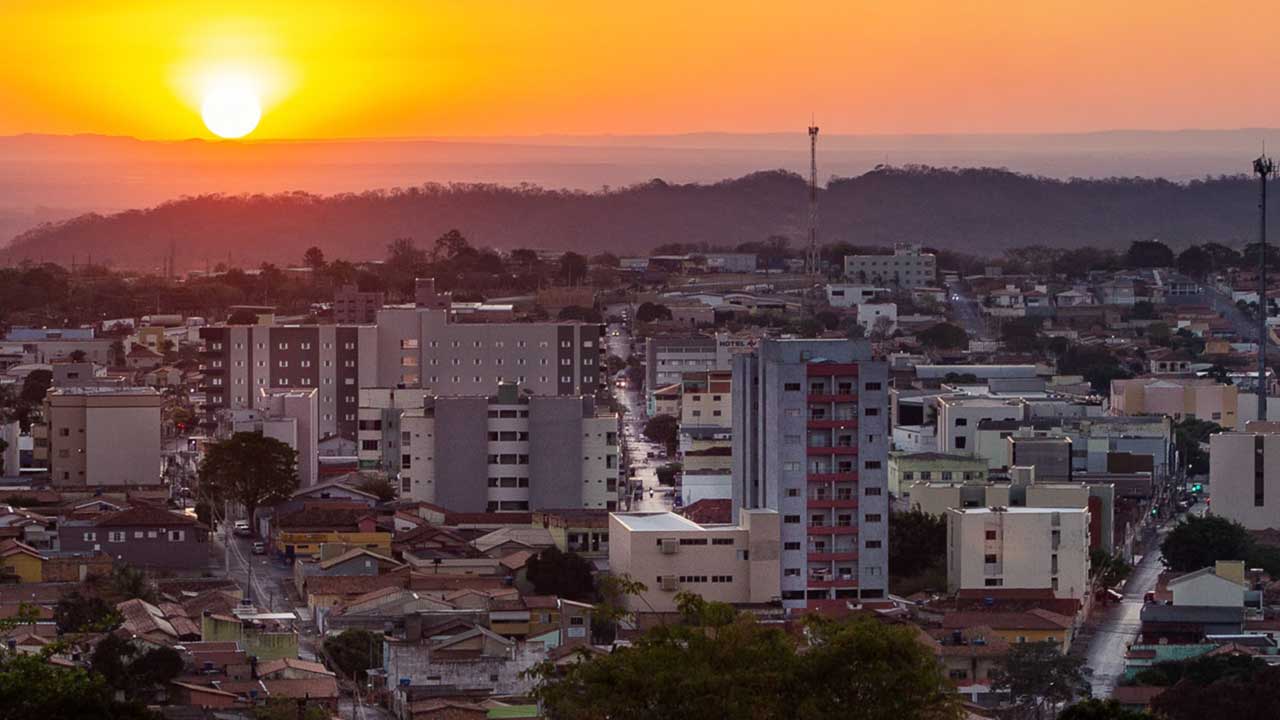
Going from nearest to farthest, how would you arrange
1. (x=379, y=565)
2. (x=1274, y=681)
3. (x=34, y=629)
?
1. (x=1274, y=681)
2. (x=34, y=629)
3. (x=379, y=565)

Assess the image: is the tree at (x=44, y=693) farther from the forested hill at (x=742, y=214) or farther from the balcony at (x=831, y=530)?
the forested hill at (x=742, y=214)

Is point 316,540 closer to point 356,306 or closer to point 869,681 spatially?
point 869,681

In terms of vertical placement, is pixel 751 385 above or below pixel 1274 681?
above

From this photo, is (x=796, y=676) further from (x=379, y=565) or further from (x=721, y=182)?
(x=721, y=182)

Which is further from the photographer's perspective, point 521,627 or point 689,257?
point 689,257

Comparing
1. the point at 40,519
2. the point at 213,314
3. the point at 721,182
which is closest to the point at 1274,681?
the point at 40,519

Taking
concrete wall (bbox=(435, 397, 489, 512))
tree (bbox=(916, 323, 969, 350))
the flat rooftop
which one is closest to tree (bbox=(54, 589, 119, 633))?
the flat rooftop

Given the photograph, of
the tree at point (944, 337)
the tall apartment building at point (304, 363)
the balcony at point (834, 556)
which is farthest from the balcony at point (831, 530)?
the tree at point (944, 337)

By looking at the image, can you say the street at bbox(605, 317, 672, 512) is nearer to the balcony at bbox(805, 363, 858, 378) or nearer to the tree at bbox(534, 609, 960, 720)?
the balcony at bbox(805, 363, 858, 378)
